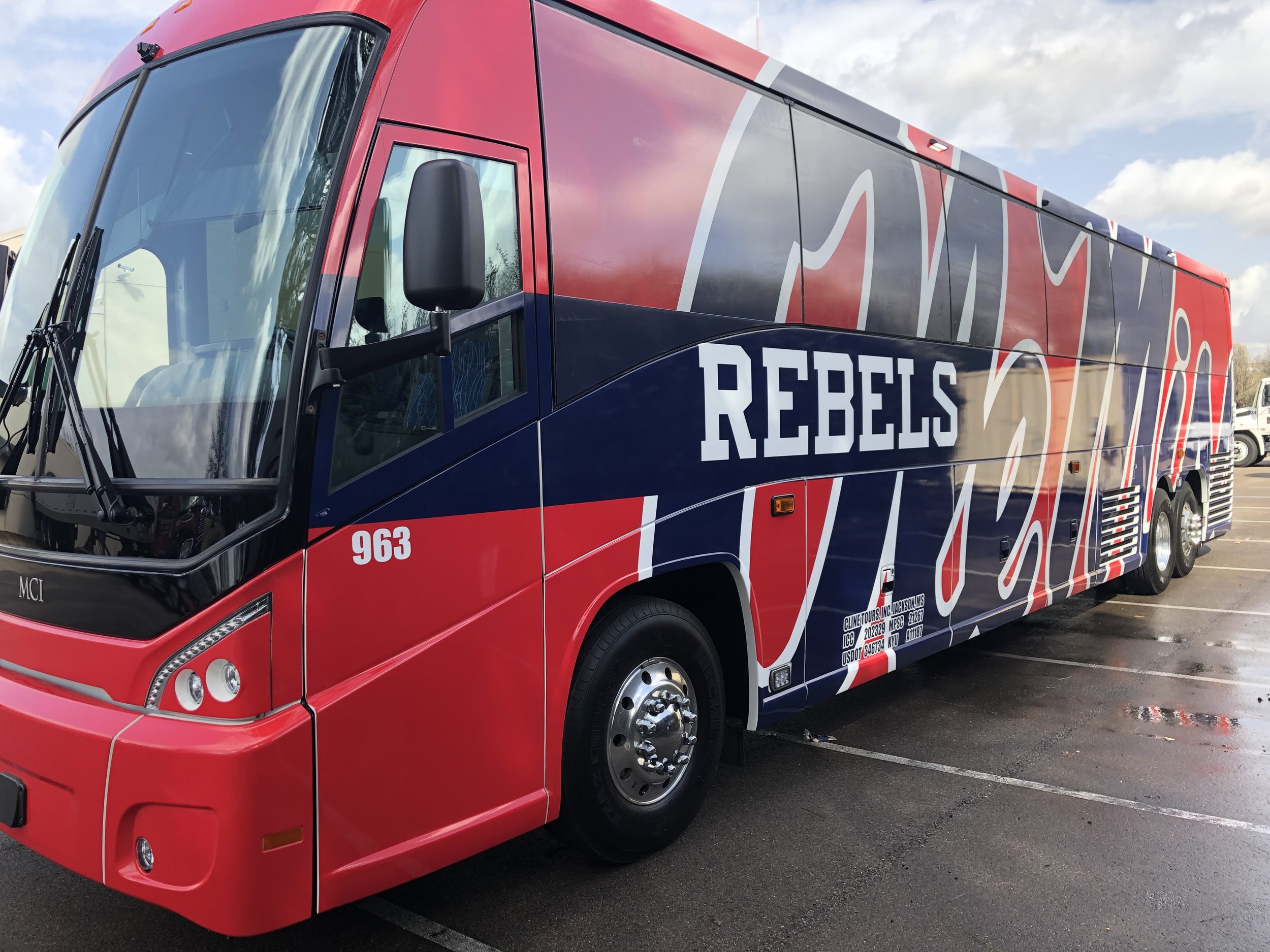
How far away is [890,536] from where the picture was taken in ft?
17.0

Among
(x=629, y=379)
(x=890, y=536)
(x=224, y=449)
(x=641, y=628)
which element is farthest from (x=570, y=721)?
(x=890, y=536)

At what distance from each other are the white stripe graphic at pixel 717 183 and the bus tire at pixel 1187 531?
A: 819 cm

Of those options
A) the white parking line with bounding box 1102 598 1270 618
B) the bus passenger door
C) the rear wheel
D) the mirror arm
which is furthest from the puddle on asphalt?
the rear wheel

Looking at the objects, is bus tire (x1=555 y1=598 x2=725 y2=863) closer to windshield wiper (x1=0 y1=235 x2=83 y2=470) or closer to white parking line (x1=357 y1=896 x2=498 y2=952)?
white parking line (x1=357 y1=896 x2=498 y2=952)

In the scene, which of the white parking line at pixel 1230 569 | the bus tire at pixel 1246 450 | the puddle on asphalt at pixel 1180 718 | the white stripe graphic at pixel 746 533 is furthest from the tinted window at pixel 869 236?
the bus tire at pixel 1246 450

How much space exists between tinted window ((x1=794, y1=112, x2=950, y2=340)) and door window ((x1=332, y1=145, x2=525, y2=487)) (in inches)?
75.1

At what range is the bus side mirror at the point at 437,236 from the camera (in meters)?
2.67

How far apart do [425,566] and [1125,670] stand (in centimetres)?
607

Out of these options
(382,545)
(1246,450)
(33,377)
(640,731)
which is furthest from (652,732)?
(1246,450)

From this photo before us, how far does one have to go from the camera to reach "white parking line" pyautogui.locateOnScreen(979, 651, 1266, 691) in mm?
6588

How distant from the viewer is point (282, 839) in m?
2.56

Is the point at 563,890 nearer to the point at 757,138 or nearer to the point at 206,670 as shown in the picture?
the point at 206,670

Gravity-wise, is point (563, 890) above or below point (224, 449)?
below

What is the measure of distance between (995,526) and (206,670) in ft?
17.1
